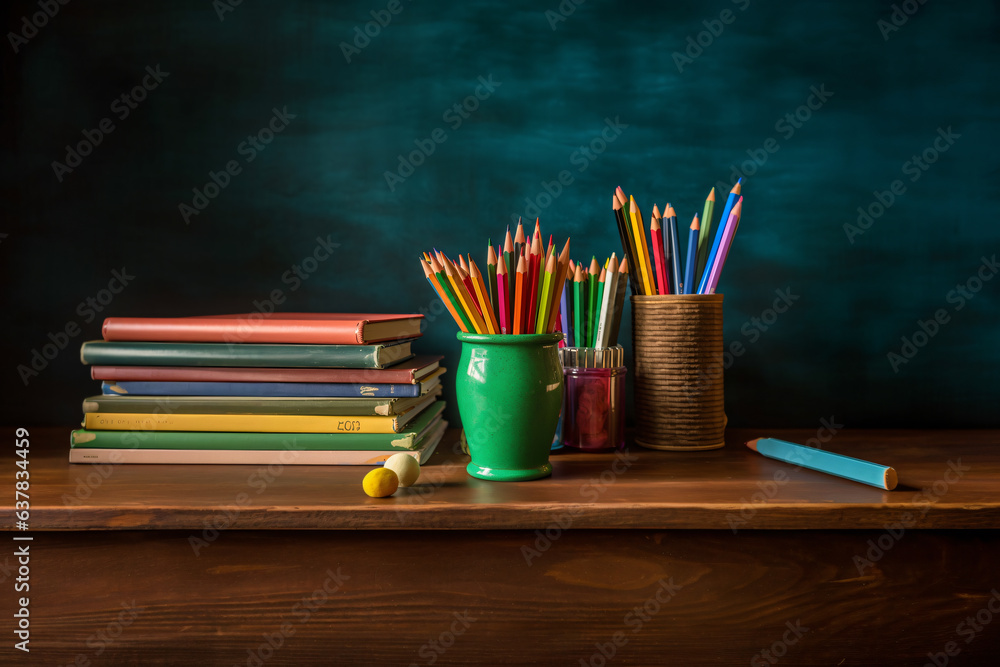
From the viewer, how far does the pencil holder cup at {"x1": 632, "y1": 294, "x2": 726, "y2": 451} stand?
91 centimetres

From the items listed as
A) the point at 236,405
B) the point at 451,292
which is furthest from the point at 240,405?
the point at 451,292

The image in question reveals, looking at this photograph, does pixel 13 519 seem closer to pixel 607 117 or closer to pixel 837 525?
pixel 837 525

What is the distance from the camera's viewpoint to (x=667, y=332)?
2.99ft

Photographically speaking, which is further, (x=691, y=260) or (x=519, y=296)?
(x=691, y=260)

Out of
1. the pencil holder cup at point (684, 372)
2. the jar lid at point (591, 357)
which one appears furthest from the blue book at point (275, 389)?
the pencil holder cup at point (684, 372)

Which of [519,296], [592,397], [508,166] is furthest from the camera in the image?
[508,166]

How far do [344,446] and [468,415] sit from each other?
16cm

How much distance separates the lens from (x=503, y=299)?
77 centimetres

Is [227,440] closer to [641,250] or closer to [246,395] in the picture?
[246,395]

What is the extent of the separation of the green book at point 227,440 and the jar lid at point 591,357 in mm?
233

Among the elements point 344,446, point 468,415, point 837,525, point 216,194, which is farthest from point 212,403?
point 837,525

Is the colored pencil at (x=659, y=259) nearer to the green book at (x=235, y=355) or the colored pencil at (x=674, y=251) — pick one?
the colored pencil at (x=674, y=251)

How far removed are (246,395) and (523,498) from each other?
15.2 inches

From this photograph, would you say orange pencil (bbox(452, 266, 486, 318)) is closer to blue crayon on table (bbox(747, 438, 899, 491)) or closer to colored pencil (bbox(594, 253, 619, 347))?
colored pencil (bbox(594, 253, 619, 347))
